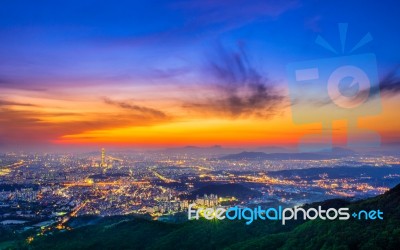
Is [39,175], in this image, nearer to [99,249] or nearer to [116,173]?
[116,173]

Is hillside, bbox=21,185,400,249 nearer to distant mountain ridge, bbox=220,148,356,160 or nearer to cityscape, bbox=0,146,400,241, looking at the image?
cityscape, bbox=0,146,400,241

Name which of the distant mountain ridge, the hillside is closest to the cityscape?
the distant mountain ridge

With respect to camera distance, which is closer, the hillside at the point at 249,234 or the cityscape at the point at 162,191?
the hillside at the point at 249,234

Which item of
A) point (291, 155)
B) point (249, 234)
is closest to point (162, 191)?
point (249, 234)

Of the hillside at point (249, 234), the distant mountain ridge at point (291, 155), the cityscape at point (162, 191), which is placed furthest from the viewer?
the distant mountain ridge at point (291, 155)

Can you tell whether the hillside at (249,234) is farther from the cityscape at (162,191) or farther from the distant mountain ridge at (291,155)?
the distant mountain ridge at (291,155)

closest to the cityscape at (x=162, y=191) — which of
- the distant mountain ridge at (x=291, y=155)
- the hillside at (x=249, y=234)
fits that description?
the distant mountain ridge at (x=291, y=155)

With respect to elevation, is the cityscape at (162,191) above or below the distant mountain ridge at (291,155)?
below

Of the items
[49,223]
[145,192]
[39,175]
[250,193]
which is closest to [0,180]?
[39,175]
